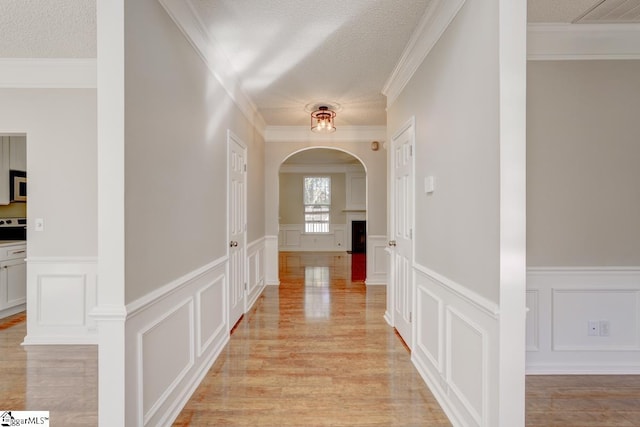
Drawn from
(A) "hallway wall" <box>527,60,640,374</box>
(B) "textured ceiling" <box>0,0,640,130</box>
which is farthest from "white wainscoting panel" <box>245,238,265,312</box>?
(A) "hallway wall" <box>527,60,640,374</box>

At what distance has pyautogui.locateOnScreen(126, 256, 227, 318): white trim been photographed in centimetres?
158

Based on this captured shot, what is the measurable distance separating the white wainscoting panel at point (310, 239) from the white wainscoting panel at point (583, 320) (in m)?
7.54

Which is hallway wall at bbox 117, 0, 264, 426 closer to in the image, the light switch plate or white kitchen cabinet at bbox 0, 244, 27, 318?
the light switch plate

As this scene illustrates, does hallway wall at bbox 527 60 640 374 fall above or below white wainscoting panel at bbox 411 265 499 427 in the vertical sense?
above

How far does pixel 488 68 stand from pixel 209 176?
6.94 ft

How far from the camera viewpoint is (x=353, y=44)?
272 centimetres

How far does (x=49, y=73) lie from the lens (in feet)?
10.1

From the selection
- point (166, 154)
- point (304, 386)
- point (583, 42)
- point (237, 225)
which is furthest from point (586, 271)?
point (237, 225)

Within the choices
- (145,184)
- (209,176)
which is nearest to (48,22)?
(209,176)

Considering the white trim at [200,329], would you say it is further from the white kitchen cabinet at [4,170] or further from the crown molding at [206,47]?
the white kitchen cabinet at [4,170]

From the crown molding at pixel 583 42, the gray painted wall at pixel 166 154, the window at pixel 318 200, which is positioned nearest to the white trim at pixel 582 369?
the crown molding at pixel 583 42

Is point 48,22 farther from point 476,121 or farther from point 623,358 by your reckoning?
point 623,358

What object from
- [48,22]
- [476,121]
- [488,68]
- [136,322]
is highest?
[48,22]

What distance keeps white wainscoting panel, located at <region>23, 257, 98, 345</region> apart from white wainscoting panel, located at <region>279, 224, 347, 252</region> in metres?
6.92
